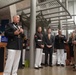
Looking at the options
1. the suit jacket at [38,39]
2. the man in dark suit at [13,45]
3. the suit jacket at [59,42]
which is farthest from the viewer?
the suit jacket at [59,42]

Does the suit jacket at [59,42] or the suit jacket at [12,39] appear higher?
the suit jacket at [12,39]

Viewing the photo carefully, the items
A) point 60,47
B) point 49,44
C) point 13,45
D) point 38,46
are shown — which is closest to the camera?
point 13,45

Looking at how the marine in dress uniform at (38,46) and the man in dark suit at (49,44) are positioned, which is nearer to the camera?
the marine in dress uniform at (38,46)

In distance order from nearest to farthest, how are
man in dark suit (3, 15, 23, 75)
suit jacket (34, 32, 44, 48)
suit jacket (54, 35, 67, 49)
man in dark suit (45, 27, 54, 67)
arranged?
man in dark suit (3, 15, 23, 75)
suit jacket (34, 32, 44, 48)
man in dark suit (45, 27, 54, 67)
suit jacket (54, 35, 67, 49)

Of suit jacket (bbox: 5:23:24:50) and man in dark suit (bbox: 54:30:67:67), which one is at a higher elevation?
suit jacket (bbox: 5:23:24:50)

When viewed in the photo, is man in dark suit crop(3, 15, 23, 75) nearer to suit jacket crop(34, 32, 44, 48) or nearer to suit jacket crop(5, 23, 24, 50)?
suit jacket crop(5, 23, 24, 50)

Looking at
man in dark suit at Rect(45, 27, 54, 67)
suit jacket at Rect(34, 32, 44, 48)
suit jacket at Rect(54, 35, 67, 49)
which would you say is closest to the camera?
suit jacket at Rect(34, 32, 44, 48)

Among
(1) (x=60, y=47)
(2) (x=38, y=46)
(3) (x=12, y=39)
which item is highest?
(3) (x=12, y=39)

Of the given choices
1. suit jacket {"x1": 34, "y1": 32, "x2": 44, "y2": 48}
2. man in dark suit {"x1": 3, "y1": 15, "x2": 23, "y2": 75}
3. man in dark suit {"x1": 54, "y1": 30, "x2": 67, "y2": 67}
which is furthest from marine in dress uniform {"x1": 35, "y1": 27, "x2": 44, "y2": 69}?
man in dark suit {"x1": 3, "y1": 15, "x2": 23, "y2": 75}

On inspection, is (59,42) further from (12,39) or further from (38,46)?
(12,39)

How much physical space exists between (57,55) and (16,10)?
3668 mm

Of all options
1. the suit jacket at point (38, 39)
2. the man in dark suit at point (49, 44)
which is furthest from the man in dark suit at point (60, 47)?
the suit jacket at point (38, 39)

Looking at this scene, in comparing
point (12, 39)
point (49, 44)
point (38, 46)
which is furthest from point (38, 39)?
point (12, 39)

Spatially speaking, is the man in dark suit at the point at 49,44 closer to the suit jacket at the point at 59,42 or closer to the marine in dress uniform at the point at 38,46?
the suit jacket at the point at 59,42
